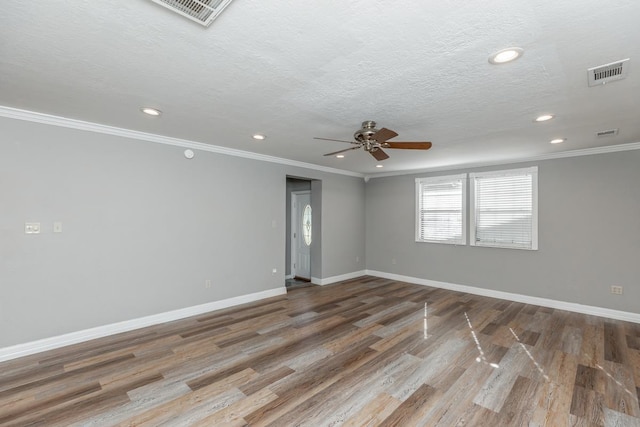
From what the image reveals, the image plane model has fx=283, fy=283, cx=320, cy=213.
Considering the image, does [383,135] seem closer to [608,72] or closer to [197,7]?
[608,72]

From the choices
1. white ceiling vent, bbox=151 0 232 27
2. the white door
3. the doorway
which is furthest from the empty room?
the white door

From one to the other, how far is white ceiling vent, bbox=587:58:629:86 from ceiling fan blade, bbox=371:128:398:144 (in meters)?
1.45

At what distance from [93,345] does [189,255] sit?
4.86ft

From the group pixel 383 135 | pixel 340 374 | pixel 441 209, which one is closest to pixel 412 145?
pixel 383 135

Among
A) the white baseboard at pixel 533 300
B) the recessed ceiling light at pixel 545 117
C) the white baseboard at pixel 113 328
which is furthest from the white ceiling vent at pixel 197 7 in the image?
the white baseboard at pixel 533 300

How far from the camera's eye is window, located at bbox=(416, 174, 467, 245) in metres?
5.79

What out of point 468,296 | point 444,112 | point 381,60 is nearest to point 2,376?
point 381,60

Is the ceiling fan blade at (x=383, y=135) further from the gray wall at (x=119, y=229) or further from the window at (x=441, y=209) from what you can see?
the window at (x=441, y=209)

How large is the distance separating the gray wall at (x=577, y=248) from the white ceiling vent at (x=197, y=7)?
18.0 ft

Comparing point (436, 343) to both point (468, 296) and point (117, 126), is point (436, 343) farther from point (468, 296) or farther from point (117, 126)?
point (117, 126)

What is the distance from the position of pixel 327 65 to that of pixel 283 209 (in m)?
3.67

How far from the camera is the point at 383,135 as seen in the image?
9.10 ft

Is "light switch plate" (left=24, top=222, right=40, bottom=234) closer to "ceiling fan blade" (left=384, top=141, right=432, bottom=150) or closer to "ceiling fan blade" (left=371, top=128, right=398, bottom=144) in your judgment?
"ceiling fan blade" (left=371, top=128, right=398, bottom=144)

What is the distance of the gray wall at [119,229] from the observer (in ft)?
9.96
